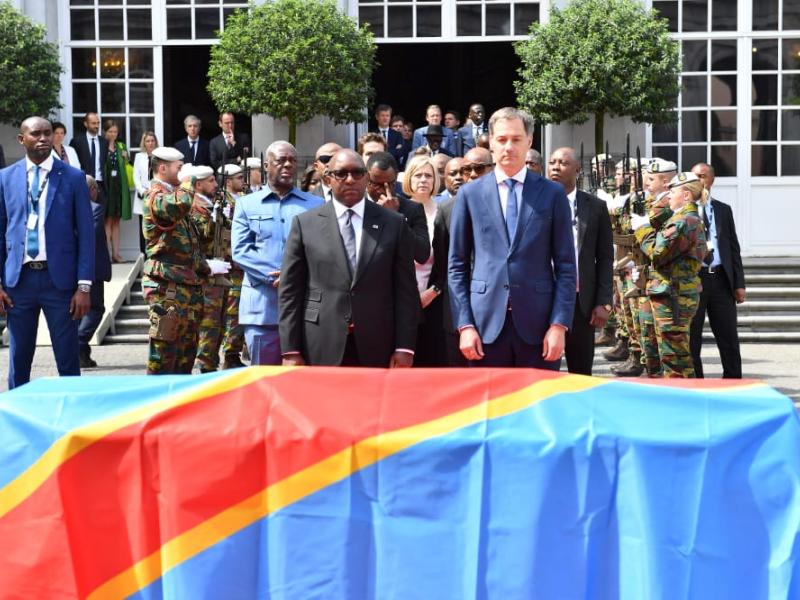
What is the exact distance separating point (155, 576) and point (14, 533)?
0.49m

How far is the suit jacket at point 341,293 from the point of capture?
21.8 feet

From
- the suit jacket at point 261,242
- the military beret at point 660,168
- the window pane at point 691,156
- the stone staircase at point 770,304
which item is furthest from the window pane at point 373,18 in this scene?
the suit jacket at point 261,242

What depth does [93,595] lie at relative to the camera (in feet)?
15.0

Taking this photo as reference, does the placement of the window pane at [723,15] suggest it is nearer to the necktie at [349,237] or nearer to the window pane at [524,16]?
the window pane at [524,16]

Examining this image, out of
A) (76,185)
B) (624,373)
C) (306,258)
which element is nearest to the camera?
(306,258)

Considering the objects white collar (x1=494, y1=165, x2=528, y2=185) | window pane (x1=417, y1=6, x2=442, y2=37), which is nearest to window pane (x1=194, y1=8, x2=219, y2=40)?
Result: window pane (x1=417, y1=6, x2=442, y2=37)

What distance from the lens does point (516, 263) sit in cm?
650

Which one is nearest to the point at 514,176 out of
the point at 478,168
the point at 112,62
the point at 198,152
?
the point at 478,168

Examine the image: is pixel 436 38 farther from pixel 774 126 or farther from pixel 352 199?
pixel 352 199

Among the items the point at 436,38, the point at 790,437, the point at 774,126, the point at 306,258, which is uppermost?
the point at 436,38

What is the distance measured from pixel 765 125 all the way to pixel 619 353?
6.35 metres

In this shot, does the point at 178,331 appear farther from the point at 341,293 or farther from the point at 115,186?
the point at 115,186

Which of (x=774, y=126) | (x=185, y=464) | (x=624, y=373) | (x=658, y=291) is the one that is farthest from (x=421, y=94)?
(x=185, y=464)

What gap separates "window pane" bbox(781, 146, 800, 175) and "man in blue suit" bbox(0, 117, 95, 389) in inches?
477
